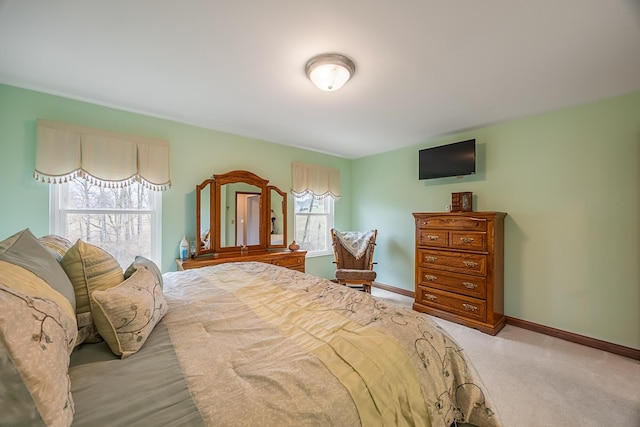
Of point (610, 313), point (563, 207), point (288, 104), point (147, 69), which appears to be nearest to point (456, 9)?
point (288, 104)

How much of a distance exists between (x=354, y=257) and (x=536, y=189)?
2373mm

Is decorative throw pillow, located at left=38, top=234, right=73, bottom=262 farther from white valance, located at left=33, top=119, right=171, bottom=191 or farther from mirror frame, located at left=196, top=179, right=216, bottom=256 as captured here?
mirror frame, located at left=196, top=179, right=216, bottom=256

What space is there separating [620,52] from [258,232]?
379 centimetres

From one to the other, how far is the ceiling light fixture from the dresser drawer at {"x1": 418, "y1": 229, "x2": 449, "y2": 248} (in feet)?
7.07

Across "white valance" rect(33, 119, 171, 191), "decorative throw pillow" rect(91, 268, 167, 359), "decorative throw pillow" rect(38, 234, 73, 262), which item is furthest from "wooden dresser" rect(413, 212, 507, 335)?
"decorative throw pillow" rect(38, 234, 73, 262)

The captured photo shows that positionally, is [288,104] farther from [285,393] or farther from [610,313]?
[610,313]

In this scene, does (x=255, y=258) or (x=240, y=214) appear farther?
(x=240, y=214)

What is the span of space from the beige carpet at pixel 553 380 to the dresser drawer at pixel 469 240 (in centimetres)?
92

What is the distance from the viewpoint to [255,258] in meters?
3.32

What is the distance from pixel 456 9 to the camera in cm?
144

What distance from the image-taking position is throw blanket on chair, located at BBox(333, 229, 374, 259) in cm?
393

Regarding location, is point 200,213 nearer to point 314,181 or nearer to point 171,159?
point 171,159

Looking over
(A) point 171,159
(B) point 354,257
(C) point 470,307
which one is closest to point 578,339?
(C) point 470,307

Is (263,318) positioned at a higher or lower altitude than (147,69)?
lower
